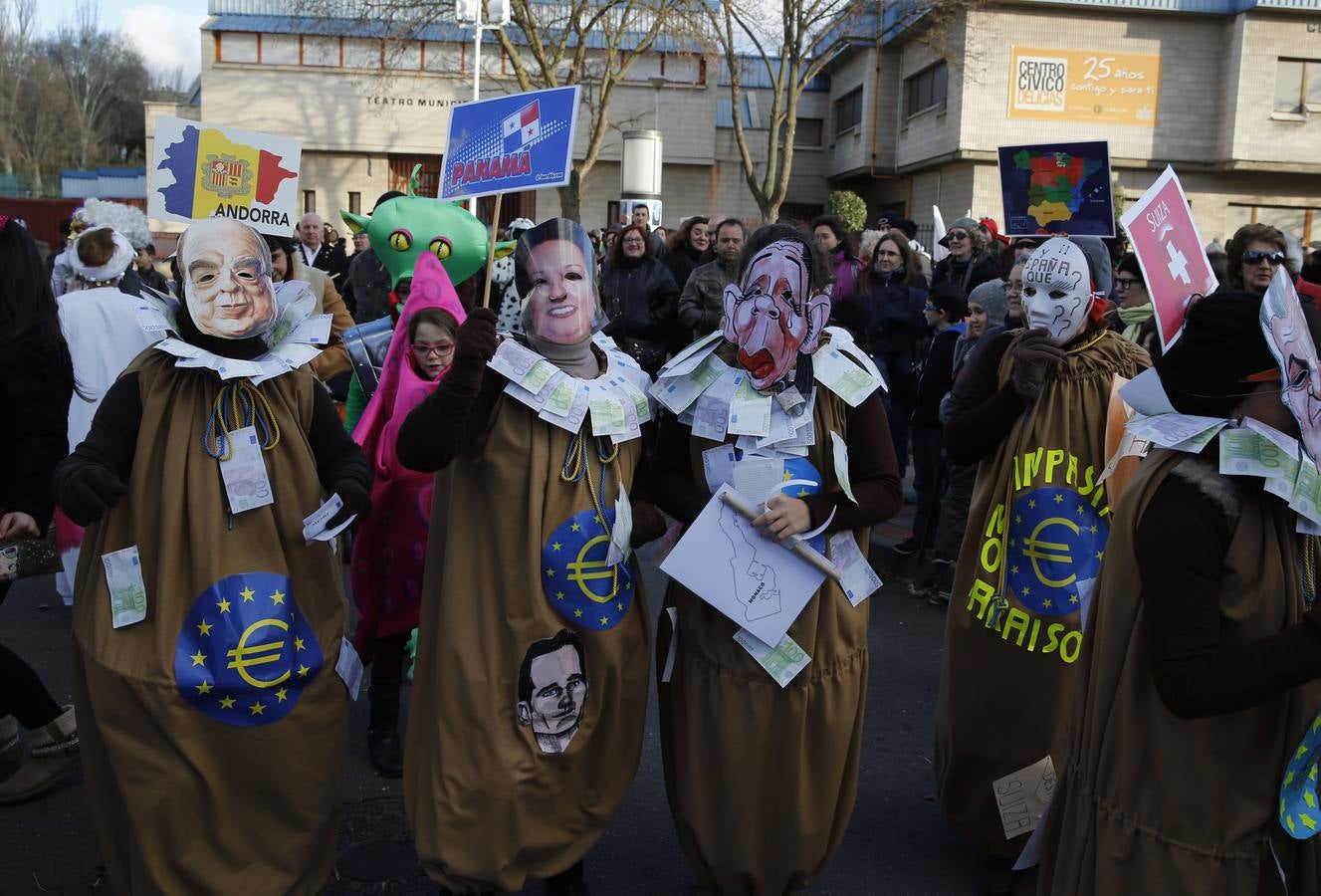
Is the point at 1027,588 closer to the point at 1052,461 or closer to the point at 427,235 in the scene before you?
the point at 1052,461

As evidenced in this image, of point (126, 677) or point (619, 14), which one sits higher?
point (619, 14)

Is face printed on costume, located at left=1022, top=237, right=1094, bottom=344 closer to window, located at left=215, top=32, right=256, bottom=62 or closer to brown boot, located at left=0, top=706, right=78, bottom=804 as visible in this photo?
brown boot, located at left=0, top=706, right=78, bottom=804

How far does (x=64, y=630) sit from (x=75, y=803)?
189 cm

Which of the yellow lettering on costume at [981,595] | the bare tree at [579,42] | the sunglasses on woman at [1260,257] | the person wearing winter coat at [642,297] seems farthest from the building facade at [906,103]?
the yellow lettering on costume at [981,595]

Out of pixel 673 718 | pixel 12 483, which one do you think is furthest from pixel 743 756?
pixel 12 483

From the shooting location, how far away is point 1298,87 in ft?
77.9

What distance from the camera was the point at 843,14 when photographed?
2455cm

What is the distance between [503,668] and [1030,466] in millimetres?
1678

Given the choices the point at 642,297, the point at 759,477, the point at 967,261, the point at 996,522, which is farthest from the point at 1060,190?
the point at 642,297

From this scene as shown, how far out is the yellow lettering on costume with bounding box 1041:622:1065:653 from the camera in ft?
10.4

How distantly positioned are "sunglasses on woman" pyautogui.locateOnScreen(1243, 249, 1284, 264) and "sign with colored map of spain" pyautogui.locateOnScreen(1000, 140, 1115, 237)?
6.07ft

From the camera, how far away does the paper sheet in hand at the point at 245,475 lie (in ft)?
8.93

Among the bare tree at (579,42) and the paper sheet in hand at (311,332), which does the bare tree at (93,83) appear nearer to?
the bare tree at (579,42)

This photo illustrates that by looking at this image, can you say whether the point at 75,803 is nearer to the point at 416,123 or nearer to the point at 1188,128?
the point at 1188,128
